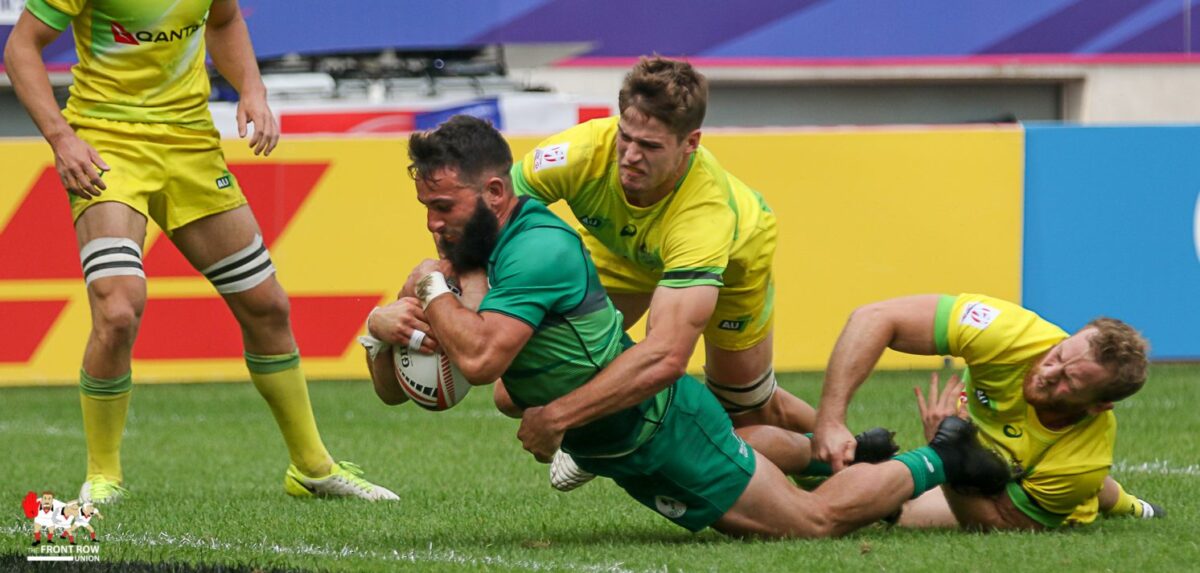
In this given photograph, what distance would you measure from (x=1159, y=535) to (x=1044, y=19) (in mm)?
15304

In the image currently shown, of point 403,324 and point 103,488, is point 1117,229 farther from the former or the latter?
point 403,324

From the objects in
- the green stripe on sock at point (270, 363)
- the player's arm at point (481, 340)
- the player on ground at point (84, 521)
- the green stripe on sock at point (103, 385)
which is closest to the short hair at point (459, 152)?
the player's arm at point (481, 340)

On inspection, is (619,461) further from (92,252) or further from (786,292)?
(786,292)

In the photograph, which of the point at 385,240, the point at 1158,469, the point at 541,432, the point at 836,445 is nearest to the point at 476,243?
the point at 541,432

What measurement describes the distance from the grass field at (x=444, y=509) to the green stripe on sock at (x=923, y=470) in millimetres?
168

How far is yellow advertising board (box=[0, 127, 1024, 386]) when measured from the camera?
1049cm

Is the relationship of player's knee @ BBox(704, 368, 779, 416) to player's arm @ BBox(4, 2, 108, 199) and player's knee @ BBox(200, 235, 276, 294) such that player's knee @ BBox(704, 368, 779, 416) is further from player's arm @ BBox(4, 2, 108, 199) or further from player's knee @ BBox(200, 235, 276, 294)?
player's arm @ BBox(4, 2, 108, 199)

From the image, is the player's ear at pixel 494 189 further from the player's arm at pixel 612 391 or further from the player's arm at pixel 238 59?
the player's arm at pixel 238 59

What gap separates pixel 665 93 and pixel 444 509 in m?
1.82

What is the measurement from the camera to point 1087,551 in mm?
5422

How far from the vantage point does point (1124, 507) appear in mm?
6199

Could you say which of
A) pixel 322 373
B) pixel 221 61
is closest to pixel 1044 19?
pixel 322 373

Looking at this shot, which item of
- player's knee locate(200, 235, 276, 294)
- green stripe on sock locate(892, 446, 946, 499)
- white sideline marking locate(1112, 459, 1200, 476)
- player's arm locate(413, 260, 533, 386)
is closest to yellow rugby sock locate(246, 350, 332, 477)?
player's knee locate(200, 235, 276, 294)

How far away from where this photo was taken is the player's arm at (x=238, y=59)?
6.73 meters
